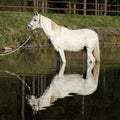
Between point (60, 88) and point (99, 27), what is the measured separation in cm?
2517

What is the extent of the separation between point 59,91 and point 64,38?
6.97m

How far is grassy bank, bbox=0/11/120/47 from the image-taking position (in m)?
30.4

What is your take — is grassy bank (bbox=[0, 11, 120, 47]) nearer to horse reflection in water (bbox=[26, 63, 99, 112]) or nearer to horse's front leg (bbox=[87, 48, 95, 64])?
horse's front leg (bbox=[87, 48, 95, 64])

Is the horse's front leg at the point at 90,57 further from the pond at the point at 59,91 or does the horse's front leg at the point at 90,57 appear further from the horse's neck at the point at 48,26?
the horse's neck at the point at 48,26

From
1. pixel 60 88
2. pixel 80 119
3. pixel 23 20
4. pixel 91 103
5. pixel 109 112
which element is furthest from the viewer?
pixel 23 20

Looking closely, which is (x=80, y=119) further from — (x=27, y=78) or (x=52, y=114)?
(x=27, y=78)

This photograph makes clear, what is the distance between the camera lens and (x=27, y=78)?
49.2 ft

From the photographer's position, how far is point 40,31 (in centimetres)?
3216

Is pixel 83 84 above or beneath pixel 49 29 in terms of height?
beneath

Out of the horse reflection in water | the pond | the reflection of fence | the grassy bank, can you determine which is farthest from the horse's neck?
the reflection of fence

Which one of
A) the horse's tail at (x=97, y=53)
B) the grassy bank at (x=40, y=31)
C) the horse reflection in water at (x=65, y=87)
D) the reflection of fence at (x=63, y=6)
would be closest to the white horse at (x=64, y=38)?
the horse's tail at (x=97, y=53)

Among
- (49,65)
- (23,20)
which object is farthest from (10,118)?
(23,20)

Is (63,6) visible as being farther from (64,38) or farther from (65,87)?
(65,87)

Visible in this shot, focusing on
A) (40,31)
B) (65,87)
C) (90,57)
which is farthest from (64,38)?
(40,31)
